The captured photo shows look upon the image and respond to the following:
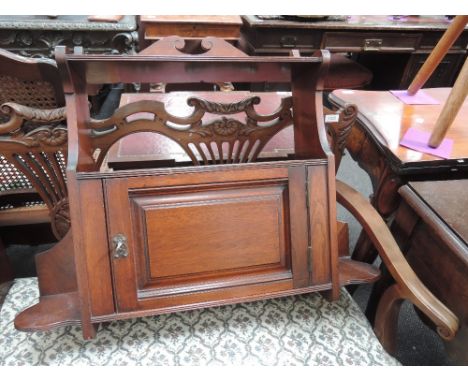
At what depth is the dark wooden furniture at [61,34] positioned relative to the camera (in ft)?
5.99

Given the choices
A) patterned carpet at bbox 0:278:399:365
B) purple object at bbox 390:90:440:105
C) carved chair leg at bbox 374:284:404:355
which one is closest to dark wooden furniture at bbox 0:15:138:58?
purple object at bbox 390:90:440:105

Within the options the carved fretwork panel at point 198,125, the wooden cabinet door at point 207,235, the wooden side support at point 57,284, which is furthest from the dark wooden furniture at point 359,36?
the wooden side support at point 57,284

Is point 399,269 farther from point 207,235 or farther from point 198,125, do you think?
point 198,125

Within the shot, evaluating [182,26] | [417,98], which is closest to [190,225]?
[417,98]

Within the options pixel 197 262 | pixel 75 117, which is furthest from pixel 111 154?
pixel 197 262

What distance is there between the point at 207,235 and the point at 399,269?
425mm

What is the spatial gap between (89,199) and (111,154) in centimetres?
45

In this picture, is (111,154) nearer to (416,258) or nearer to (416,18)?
(416,258)

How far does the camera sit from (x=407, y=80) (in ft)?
8.55

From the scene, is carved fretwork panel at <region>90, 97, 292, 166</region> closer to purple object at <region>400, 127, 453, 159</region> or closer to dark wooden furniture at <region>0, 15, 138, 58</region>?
purple object at <region>400, 127, 453, 159</region>

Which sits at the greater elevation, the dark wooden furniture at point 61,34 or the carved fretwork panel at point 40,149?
the dark wooden furniture at point 61,34

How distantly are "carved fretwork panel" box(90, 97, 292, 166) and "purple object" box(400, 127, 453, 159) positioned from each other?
0.40 meters

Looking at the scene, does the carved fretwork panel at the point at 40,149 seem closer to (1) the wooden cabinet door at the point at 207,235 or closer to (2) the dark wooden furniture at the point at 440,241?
(1) the wooden cabinet door at the point at 207,235

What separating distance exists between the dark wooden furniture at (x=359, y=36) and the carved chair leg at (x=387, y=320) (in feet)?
6.21
